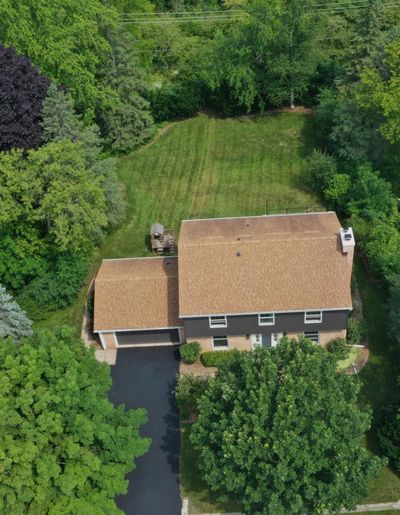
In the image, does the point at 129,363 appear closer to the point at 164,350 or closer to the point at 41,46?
the point at 164,350

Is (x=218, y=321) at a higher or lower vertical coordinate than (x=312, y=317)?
lower

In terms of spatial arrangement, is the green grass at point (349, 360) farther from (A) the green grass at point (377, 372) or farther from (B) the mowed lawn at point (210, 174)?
(B) the mowed lawn at point (210, 174)

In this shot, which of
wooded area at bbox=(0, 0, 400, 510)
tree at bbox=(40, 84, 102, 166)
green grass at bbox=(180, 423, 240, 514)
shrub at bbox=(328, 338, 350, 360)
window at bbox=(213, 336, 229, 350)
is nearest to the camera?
green grass at bbox=(180, 423, 240, 514)

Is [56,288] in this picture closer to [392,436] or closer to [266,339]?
[266,339]

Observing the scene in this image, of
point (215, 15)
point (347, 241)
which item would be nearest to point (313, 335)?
point (347, 241)

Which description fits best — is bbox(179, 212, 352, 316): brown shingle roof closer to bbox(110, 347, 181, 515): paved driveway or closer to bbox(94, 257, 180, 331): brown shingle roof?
bbox(94, 257, 180, 331): brown shingle roof

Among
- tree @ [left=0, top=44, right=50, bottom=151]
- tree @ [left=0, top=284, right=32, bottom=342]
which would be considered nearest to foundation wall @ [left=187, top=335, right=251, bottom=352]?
tree @ [left=0, top=284, right=32, bottom=342]

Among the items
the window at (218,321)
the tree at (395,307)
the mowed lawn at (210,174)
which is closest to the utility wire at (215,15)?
the mowed lawn at (210,174)
